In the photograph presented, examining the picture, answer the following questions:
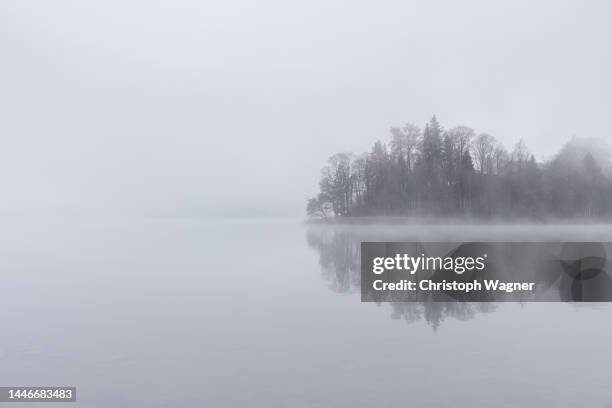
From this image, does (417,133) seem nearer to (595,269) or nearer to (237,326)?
(595,269)

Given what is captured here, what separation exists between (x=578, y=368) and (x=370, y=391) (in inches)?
255

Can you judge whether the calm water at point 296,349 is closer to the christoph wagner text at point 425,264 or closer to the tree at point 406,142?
the christoph wagner text at point 425,264

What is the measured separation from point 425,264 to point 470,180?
86.1 metres

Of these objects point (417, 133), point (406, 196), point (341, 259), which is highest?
point (417, 133)

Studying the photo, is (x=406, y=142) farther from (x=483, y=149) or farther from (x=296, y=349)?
(x=296, y=349)

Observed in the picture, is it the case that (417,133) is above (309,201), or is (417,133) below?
above

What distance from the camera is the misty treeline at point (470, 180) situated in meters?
109

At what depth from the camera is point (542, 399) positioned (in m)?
9.34

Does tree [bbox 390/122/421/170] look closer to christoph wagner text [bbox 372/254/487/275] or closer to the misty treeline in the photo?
the misty treeline

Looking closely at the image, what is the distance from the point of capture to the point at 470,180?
106 metres

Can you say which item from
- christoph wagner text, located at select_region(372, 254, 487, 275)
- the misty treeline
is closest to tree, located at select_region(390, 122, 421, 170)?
the misty treeline

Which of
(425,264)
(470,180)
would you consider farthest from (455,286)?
(470,180)

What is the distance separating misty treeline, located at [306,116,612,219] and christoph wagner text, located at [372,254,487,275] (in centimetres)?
8125

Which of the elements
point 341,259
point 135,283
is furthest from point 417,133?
point 135,283
